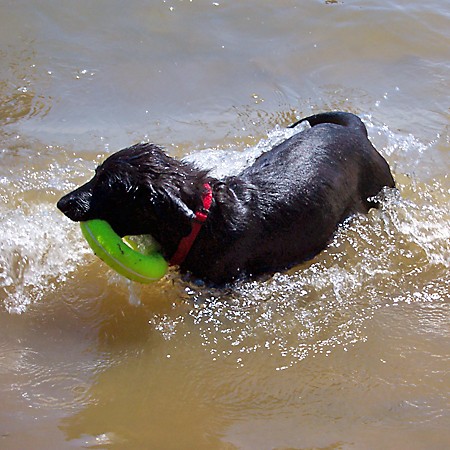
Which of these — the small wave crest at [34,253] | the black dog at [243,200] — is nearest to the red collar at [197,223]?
the black dog at [243,200]

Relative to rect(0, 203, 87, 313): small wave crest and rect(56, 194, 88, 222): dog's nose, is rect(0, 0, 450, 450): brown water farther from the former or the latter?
rect(56, 194, 88, 222): dog's nose

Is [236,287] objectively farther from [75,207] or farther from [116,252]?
[75,207]

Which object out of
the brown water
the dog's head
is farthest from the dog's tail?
the dog's head

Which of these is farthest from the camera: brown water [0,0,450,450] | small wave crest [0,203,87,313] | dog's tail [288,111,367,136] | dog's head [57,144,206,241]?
dog's tail [288,111,367,136]

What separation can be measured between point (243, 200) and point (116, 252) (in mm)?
947

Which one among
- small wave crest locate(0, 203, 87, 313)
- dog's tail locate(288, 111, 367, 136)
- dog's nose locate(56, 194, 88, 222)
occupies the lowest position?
small wave crest locate(0, 203, 87, 313)

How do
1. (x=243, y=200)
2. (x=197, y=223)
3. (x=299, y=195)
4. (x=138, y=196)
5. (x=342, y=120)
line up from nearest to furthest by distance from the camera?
(x=138, y=196) → (x=197, y=223) → (x=243, y=200) → (x=299, y=195) → (x=342, y=120)

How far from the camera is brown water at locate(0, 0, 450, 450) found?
3.59 m

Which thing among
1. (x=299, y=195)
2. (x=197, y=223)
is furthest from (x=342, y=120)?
(x=197, y=223)

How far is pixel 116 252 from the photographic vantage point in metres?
4.09

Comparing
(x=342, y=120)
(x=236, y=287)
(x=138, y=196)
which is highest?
(x=342, y=120)

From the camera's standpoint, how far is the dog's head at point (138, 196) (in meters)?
4.07

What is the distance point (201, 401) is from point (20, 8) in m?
6.15

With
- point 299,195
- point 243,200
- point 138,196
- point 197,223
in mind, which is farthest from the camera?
point 299,195
